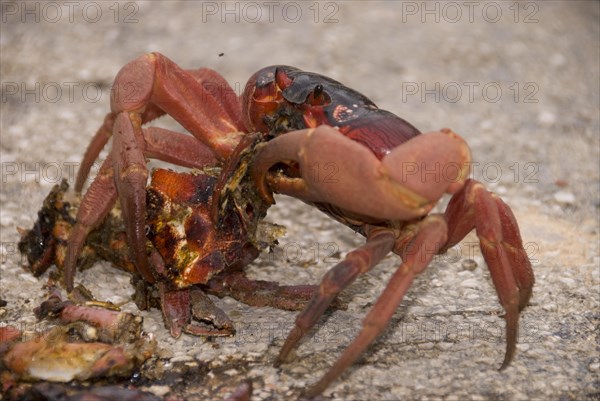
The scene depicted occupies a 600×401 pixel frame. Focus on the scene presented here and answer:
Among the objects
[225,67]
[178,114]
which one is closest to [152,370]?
[178,114]

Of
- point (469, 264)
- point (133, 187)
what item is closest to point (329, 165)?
point (133, 187)

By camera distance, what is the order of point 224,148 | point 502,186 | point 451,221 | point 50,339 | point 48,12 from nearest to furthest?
1. point 50,339
2. point 451,221
3. point 224,148
4. point 502,186
5. point 48,12

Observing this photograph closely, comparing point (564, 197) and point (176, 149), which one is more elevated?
point (176, 149)

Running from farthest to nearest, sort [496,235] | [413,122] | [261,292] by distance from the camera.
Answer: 1. [413,122]
2. [261,292]
3. [496,235]

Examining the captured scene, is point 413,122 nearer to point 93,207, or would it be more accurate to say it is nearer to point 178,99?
point 178,99

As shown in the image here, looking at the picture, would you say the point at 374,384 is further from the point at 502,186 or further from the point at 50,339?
the point at 502,186

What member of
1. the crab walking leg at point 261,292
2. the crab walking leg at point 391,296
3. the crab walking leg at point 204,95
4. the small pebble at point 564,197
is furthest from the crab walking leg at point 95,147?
the small pebble at point 564,197

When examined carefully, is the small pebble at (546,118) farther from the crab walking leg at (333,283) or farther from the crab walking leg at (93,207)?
the crab walking leg at (93,207)
